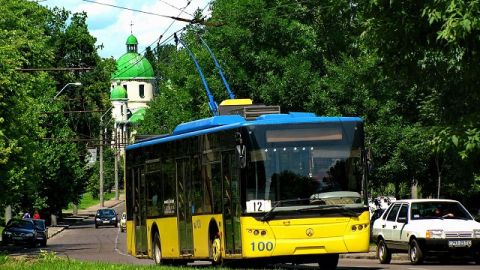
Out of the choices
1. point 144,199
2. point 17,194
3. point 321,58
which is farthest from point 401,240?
point 17,194

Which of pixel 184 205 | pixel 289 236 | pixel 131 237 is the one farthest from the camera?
pixel 131 237

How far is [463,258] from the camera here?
3108 centimetres

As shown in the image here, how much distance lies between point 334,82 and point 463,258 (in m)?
15.2

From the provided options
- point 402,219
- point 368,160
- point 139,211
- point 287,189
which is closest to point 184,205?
point 139,211

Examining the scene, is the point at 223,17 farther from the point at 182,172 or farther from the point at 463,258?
the point at 182,172

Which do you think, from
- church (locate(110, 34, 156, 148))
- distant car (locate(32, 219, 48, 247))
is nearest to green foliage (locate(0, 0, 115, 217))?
distant car (locate(32, 219, 48, 247))

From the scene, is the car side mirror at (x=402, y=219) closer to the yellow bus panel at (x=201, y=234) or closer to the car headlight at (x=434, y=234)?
the car headlight at (x=434, y=234)

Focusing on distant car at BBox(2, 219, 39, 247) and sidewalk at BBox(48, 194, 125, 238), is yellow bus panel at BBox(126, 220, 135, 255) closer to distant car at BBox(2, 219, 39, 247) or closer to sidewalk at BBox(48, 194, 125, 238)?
distant car at BBox(2, 219, 39, 247)

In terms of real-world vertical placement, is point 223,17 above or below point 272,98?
above

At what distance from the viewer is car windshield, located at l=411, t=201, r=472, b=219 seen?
29.0 metres

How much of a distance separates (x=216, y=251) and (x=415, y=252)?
691 centimetres

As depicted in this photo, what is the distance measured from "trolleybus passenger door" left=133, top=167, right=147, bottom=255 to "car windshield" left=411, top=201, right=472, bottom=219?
6572mm

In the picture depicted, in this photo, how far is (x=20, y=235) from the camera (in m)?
57.3

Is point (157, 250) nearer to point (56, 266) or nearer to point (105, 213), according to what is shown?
point (56, 266)
